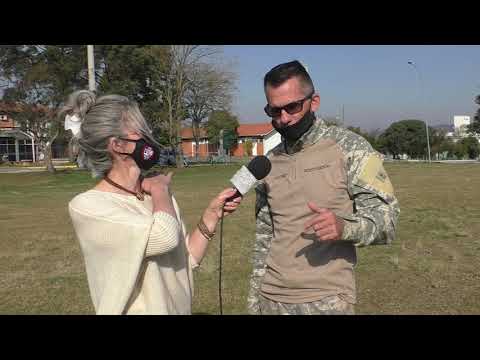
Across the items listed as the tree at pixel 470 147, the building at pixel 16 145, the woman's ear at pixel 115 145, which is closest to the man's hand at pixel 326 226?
the woman's ear at pixel 115 145

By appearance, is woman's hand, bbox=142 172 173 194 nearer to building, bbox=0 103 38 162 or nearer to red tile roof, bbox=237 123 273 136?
building, bbox=0 103 38 162

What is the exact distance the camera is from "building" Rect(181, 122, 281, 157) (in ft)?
253

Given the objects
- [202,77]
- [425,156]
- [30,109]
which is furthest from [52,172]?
[425,156]

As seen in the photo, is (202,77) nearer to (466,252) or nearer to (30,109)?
(30,109)

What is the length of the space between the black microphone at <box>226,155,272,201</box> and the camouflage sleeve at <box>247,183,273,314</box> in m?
0.22

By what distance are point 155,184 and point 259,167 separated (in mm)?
587

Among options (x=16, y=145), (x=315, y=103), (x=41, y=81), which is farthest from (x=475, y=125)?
(x=315, y=103)

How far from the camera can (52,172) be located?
134 feet

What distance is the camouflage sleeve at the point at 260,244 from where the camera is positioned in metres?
3.14

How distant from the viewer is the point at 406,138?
6725 cm

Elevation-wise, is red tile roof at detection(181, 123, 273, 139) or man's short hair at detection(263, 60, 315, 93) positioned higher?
red tile roof at detection(181, 123, 273, 139)

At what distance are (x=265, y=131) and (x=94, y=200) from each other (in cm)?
8435

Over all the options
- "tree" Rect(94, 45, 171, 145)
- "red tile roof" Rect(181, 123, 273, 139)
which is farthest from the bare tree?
"red tile roof" Rect(181, 123, 273, 139)
